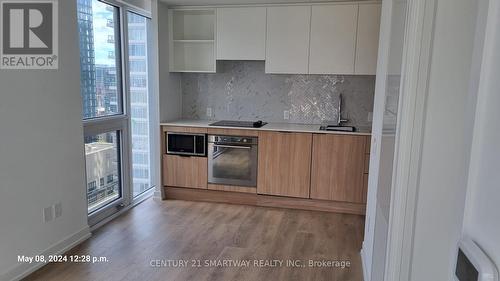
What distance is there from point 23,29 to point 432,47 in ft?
9.07

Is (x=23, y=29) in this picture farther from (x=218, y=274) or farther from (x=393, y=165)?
(x=393, y=165)

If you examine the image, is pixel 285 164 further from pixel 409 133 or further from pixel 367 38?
pixel 409 133

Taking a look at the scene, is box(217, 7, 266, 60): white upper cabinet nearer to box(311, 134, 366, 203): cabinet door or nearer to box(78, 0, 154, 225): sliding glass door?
box(78, 0, 154, 225): sliding glass door

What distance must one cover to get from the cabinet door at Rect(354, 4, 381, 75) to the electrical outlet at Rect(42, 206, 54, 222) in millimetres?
3265

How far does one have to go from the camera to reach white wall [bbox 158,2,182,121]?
426cm

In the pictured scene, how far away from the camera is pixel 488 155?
2.18ft

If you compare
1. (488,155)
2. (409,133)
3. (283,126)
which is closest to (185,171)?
(283,126)

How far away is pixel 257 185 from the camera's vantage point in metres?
4.19

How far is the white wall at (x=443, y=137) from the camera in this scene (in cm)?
132

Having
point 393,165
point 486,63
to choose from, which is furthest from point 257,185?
point 486,63

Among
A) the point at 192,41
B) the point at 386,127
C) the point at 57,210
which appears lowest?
the point at 57,210

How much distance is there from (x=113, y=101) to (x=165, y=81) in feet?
2.49

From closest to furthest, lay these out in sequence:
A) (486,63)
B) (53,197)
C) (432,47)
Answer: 1. (486,63)
2. (432,47)
3. (53,197)

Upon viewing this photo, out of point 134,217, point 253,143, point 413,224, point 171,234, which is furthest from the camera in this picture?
point 253,143
